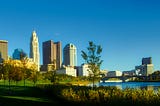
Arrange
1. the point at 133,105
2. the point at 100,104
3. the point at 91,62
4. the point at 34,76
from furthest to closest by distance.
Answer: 1. the point at 34,76
2. the point at 91,62
3. the point at 100,104
4. the point at 133,105

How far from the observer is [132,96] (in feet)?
72.4

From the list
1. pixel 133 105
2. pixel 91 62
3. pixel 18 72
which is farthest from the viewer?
pixel 18 72

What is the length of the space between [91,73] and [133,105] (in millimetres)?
32539

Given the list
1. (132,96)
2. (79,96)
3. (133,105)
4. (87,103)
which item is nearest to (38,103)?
(79,96)

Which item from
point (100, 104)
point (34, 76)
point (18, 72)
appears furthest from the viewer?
point (34, 76)

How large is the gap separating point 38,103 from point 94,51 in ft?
66.7

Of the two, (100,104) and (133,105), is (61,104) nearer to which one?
(100,104)

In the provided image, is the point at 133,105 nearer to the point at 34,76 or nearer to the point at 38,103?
the point at 38,103

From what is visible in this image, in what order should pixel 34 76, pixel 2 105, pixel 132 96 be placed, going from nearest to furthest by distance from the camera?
1. pixel 132 96
2. pixel 2 105
3. pixel 34 76

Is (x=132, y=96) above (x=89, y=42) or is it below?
below

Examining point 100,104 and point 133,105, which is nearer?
point 133,105

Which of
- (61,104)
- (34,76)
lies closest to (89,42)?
(61,104)

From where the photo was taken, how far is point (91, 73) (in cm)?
5209

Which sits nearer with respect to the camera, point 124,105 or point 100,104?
point 124,105
